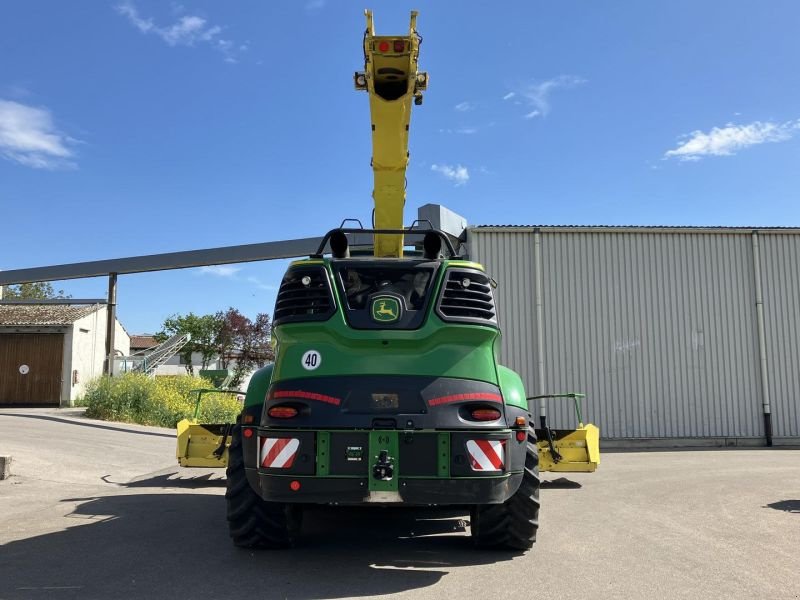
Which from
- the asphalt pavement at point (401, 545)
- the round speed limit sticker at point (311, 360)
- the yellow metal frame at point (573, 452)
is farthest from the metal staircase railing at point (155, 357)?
the round speed limit sticker at point (311, 360)

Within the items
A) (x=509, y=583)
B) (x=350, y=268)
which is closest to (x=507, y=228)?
(x=350, y=268)

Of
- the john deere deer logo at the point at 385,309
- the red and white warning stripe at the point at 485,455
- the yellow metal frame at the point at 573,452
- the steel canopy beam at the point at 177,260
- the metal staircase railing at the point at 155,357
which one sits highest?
the steel canopy beam at the point at 177,260

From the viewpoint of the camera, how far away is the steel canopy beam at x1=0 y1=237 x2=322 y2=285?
72.1ft

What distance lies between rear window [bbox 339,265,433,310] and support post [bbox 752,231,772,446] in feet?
41.6

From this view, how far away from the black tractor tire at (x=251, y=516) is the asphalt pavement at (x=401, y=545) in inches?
5.2

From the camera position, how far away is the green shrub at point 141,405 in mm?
17438

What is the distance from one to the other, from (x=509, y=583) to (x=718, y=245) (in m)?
13.0

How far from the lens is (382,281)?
5320 millimetres

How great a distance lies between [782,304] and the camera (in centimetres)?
1521

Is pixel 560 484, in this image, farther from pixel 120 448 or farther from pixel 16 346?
pixel 16 346

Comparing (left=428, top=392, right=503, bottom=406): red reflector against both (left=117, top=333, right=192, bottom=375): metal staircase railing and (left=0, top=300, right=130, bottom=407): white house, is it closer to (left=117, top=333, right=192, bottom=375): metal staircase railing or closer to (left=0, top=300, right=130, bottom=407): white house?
(left=0, top=300, right=130, bottom=407): white house

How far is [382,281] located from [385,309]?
37cm

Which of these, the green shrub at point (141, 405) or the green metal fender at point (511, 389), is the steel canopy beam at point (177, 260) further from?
the green metal fender at point (511, 389)

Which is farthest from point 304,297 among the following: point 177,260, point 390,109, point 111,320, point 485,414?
point 111,320
